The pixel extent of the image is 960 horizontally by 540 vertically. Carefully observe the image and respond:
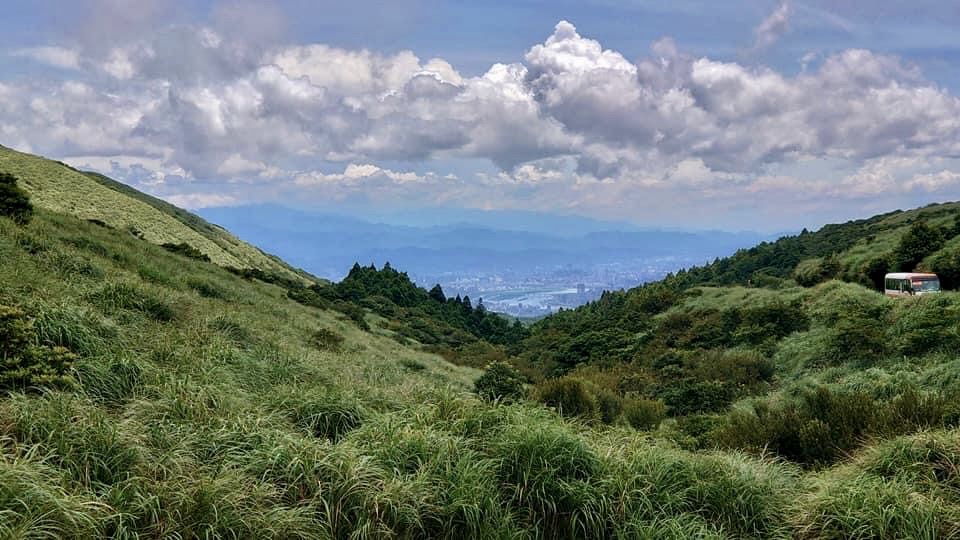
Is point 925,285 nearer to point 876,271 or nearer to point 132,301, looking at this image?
point 876,271

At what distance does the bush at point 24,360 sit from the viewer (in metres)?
5.31

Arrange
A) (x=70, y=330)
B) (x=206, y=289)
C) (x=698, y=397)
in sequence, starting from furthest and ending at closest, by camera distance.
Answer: (x=698, y=397) < (x=206, y=289) < (x=70, y=330)

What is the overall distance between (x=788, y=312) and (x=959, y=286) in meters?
8.46

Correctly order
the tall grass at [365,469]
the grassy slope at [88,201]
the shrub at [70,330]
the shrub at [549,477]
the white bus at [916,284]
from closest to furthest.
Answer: the tall grass at [365,469], the shrub at [549,477], the shrub at [70,330], the white bus at [916,284], the grassy slope at [88,201]

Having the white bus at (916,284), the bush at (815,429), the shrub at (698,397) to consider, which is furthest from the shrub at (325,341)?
the white bus at (916,284)

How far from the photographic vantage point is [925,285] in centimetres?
2542

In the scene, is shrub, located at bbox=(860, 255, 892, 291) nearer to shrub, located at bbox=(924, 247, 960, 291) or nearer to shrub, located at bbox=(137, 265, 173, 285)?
shrub, located at bbox=(924, 247, 960, 291)

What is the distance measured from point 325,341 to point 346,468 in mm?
12169

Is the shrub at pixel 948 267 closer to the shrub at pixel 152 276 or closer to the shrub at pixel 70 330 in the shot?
the shrub at pixel 152 276

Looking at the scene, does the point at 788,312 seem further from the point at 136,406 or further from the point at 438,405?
the point at 136,406

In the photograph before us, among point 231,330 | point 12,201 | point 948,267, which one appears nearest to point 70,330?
point 231,330

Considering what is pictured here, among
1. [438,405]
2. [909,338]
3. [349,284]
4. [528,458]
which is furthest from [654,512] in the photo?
[349,284]

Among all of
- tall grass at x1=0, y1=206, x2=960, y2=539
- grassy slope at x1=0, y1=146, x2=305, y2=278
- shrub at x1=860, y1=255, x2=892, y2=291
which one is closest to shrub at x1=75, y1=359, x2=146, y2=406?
tall grass at x1=0, y1=206, x2=960, y2=539

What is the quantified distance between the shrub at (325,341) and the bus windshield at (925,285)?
26.6 meters
